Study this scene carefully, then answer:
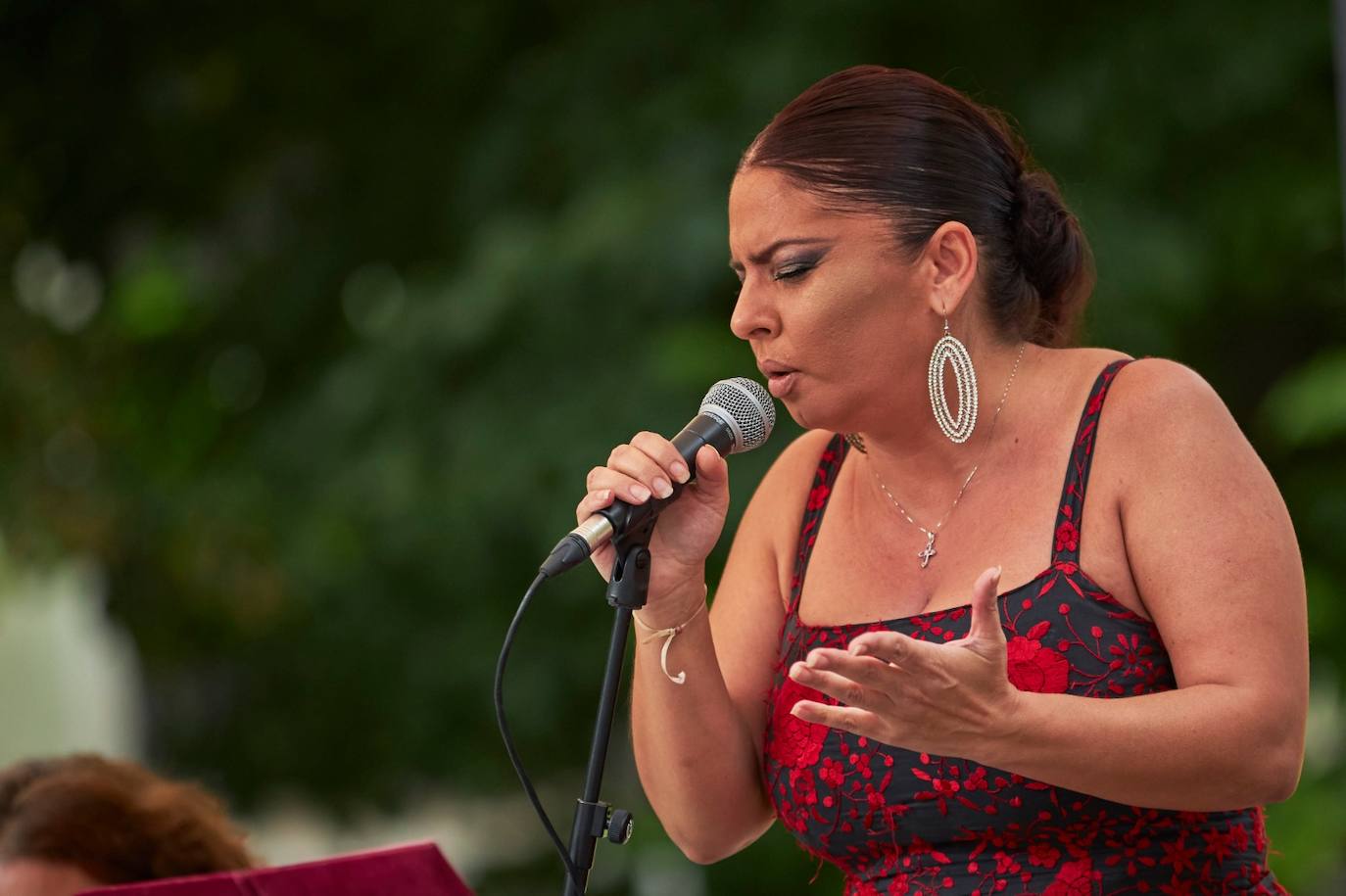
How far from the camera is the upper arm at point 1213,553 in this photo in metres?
1.76

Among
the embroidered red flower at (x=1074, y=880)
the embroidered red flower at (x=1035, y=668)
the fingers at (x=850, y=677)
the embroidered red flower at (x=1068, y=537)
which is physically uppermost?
the fingers at (x=850, y=677)

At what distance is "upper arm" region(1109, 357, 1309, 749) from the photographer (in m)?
1.76

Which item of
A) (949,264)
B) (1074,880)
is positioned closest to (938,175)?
(949,264)

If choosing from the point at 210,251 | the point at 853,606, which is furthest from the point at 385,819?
the point at 853,606

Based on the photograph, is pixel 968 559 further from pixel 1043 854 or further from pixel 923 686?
pixel 923 686

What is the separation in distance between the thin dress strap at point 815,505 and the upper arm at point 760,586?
1cm

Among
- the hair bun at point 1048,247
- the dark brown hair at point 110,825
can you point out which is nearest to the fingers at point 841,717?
the hair bun at point 1048,247

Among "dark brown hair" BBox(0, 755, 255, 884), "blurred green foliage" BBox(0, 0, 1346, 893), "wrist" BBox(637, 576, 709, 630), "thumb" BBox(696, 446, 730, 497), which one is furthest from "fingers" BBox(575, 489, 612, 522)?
"blurred green foliage" BBox(0, 0, 1346, 893)

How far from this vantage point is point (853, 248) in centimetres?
193

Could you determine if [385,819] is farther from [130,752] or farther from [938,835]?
[938,835]

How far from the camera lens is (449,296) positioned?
4500 millimetres

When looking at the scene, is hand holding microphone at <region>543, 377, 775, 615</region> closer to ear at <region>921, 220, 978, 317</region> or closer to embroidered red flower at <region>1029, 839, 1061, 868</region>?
ear at <region>921, 220, 978, 317</region>

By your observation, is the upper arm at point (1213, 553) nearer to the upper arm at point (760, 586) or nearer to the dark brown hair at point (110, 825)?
the upper arm at point (760, 586)

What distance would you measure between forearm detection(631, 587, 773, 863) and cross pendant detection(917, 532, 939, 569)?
0.27m
